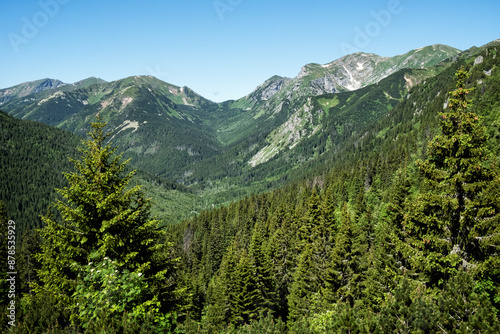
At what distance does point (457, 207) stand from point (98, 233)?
64.1 ft

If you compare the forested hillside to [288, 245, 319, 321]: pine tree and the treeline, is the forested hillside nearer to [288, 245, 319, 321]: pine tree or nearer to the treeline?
the treeline

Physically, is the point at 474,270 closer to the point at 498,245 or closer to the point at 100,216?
the point at 498,245

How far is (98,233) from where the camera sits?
1450 centimetres

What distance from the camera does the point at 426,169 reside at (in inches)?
672

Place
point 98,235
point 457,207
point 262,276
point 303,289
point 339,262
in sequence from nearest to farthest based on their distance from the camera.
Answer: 1. point 98,235
2. point 457,207
3. point 339,262
4. point 303,289
5. point 262,276

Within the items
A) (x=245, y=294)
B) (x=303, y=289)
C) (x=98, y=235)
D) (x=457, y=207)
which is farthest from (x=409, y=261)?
(x=245, y=294)

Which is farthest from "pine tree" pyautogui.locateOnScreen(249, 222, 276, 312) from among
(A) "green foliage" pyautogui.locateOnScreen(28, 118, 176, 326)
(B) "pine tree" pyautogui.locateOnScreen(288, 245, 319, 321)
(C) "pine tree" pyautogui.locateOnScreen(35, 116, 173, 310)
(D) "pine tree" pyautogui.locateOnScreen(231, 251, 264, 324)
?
(C) "pine tree" pyautogui.locateOnScreen(35, 116, 173, 310)

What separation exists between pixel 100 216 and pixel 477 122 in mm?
21643

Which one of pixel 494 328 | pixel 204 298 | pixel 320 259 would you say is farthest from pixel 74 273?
pixel 204 298

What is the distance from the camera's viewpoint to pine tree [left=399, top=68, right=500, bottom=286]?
14.7 m

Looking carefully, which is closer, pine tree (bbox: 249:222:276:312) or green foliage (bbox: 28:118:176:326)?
green foliage (bbox: 28:118:176:326)

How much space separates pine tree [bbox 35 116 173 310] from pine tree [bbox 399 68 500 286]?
14892mm

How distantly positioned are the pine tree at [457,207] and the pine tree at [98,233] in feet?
48.9

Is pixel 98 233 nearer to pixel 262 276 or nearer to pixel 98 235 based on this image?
pixel 98 235
